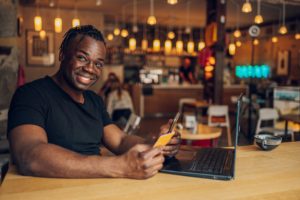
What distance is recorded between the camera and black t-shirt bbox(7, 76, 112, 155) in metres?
1.60

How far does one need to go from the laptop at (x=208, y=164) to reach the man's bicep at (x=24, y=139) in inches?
21.9

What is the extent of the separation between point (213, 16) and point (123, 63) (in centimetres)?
555

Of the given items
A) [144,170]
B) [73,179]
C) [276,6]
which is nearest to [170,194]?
[144,170]

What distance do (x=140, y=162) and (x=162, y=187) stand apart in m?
0.13

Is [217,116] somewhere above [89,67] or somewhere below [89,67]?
below

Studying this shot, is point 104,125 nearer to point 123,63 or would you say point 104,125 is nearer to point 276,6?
point 276,6

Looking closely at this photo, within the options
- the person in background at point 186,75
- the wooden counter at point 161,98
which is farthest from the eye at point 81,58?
the person in background at point 186,75

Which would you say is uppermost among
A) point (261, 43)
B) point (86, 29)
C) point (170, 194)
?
point (261, 43)

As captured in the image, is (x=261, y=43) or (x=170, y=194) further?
(x=261, y=43)

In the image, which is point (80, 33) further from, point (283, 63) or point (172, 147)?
point (283, 63)

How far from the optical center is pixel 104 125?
2109 millimetres

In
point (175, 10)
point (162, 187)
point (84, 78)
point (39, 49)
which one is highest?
point (175, 10)

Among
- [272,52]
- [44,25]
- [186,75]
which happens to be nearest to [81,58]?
[44,25]

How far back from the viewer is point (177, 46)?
10.1 m
